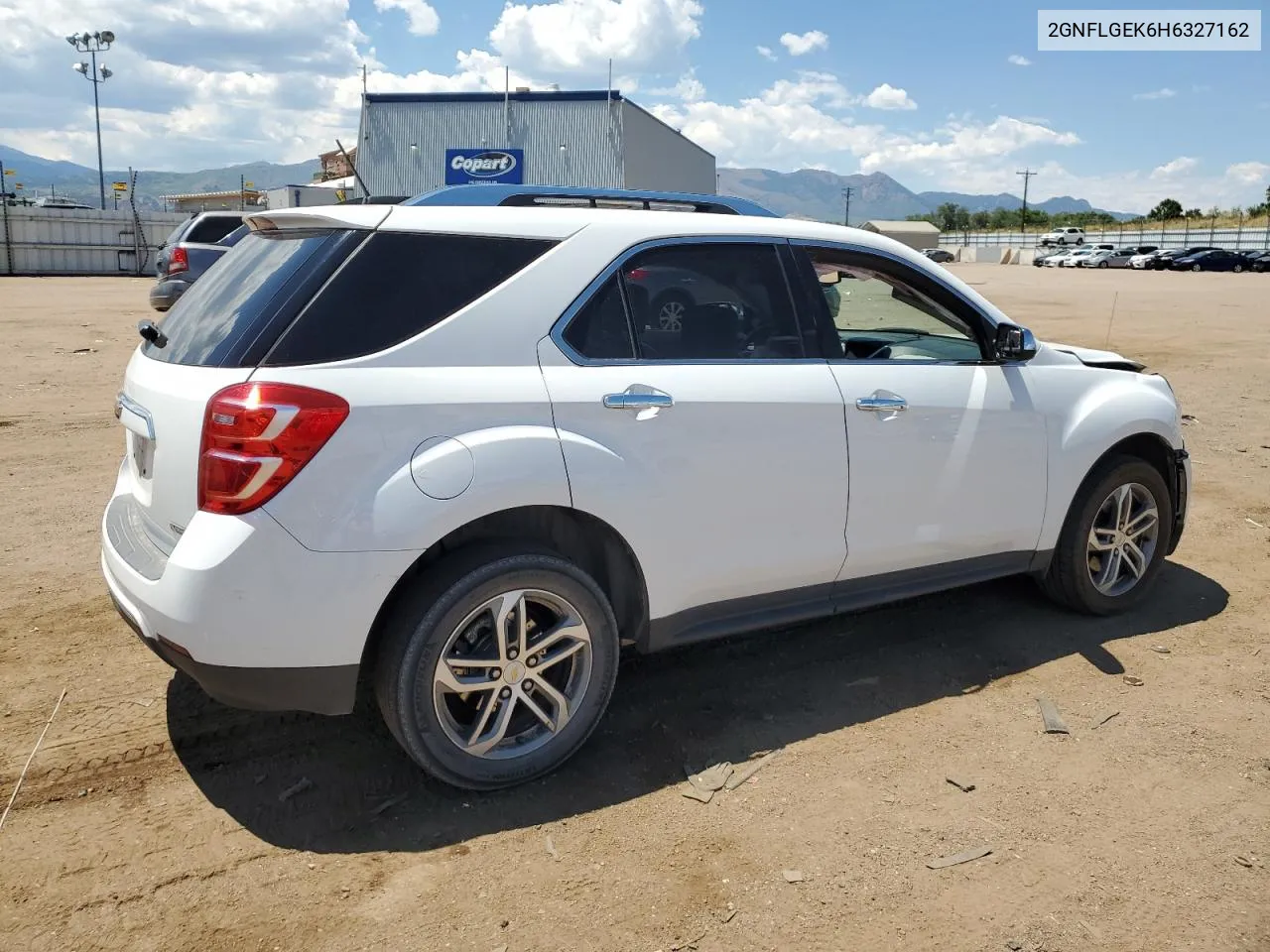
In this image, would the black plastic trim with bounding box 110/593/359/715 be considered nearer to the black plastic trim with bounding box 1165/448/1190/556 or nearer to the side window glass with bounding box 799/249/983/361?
the side window glass with bounding box 799/249/983/361

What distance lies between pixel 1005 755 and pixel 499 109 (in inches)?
1417

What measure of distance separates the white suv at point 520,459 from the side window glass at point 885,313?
0.03 m

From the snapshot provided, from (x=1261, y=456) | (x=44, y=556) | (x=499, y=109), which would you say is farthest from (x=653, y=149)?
(x=44, y=556)

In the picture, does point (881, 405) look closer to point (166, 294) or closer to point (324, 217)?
point (324, 217)

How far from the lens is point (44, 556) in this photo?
525 centimetres

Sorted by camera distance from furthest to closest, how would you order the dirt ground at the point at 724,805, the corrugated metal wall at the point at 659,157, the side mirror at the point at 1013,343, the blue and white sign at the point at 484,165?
1. the corrugated metal wall at the point at 659,157
2. the blue and white sign at the point at 484,165
3. the side mirror at the point at 1013,343
4. the dirt ground at the point at 724,805

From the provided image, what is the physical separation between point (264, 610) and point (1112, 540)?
380cm

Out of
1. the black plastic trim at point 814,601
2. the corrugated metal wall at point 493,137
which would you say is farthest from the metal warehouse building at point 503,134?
the black plastic trim at point 814,601

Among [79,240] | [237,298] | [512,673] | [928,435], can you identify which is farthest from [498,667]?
[79,240]

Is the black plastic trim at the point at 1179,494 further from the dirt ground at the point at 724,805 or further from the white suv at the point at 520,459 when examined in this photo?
the white suv at the point at 520,459

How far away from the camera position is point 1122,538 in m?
4.77

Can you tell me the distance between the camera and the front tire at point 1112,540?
182 inches

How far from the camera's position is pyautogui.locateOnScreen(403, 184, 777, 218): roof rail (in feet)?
11.6

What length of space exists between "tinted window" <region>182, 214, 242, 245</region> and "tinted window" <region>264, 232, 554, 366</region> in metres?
15.1
